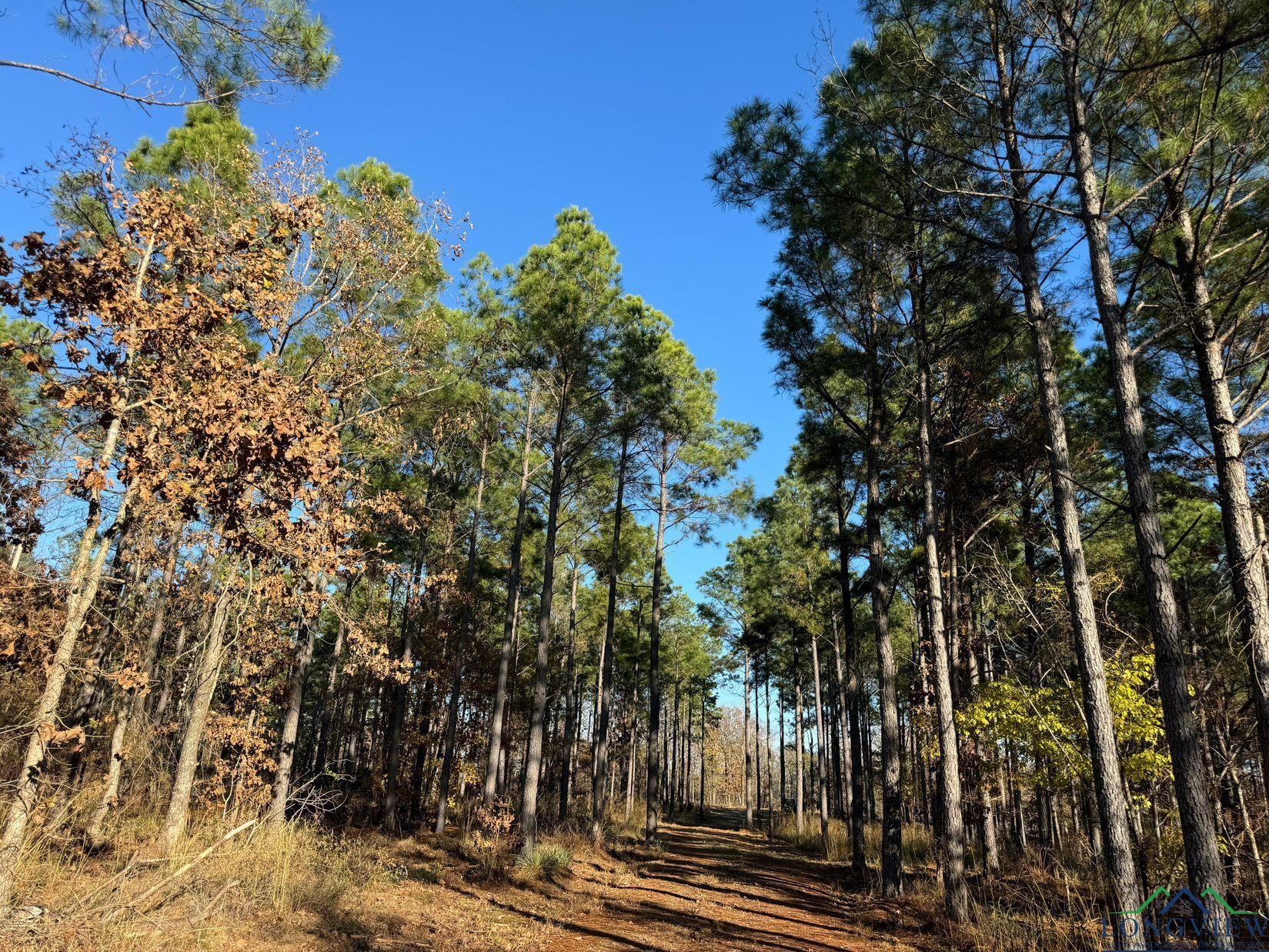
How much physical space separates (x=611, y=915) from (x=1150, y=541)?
27.3 feet

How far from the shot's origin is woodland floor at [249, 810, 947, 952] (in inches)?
267

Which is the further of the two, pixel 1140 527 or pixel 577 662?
pixel 577 662

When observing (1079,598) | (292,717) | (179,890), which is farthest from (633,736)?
(1079,598)

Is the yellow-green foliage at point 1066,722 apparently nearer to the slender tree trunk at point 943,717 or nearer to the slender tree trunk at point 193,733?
the slender tree trunk at point 943,717

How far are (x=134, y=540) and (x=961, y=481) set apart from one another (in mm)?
14078

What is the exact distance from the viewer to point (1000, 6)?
22.4ft

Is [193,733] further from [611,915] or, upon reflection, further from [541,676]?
[611,915]

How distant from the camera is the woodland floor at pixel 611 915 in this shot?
22.3ft

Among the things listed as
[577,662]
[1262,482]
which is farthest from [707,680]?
[1262,482]

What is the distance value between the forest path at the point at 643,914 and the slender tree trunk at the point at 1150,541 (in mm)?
3756

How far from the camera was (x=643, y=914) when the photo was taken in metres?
9.15

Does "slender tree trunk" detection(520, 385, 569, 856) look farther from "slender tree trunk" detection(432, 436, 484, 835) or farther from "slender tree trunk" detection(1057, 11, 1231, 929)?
"slender tree trunk" detection(1057, 11, 1231, 929)

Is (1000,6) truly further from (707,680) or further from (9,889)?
(707,680)

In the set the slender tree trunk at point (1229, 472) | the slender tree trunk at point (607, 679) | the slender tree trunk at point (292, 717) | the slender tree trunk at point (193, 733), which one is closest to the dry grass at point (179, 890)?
the slender tree trunk at point (193, 733)
